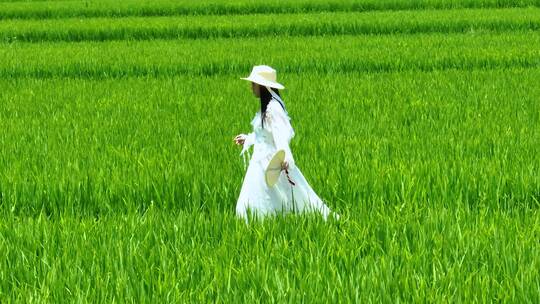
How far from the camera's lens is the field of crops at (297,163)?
223 cm

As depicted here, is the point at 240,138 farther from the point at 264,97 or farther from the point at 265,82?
the point at 265,82

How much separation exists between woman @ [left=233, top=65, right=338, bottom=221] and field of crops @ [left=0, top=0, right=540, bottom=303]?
0.64 ft

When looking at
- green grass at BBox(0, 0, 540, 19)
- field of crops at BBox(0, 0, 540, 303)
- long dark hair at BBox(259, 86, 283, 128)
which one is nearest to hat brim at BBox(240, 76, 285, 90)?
long dark hair at BBox(259, 86, 283, 128)

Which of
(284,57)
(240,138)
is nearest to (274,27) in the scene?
(284,57)

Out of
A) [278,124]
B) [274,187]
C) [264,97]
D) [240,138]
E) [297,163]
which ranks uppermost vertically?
[264,97]

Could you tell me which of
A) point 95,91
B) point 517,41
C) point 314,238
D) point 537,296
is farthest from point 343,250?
point 517,41

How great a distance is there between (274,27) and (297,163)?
8.93 metres

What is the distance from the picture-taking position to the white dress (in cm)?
320

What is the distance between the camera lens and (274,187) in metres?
3.27

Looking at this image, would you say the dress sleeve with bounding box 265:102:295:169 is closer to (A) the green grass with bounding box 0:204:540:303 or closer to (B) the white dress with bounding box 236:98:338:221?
(B) the white dress with bounding box 236:98:338:221

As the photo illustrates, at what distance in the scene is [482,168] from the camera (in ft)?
12.3

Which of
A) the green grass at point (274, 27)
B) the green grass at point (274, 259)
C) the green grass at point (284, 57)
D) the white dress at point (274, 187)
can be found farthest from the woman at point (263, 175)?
the green grass at point (274, 27)

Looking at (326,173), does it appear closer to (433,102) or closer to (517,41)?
(433,102)

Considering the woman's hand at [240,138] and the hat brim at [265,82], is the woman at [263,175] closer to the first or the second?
the hat brim at [265,82]
